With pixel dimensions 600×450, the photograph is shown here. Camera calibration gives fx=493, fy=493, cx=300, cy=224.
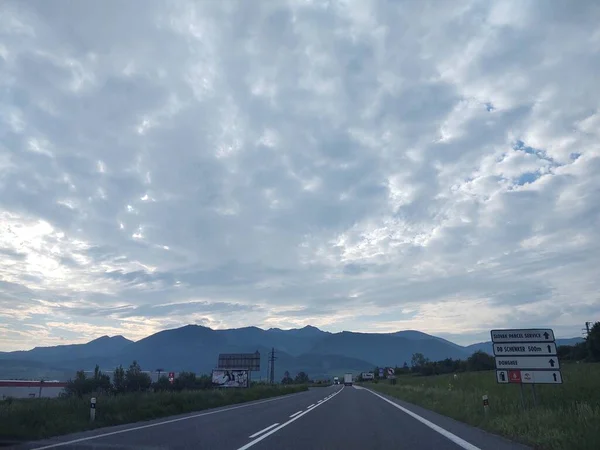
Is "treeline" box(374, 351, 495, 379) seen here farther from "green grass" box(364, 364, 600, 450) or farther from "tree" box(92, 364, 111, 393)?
"green grass" box(364, 364, 600, 450)

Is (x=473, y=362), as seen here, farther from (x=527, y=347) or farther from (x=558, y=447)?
(x=558, y=447)

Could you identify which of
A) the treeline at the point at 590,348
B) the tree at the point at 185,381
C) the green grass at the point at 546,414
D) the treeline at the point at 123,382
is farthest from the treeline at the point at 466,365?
the green grass at the point at 546,414

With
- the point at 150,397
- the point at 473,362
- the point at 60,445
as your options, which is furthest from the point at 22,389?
the point at 473,362

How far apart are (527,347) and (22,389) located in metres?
64.1

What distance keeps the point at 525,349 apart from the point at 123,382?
45742 millimetres

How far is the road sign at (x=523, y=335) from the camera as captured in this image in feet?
55.5

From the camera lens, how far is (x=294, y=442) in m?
11.6

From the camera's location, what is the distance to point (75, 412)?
17.7 metres

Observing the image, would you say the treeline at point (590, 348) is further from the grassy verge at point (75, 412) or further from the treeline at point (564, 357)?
the grassy verge at point (75, 412)

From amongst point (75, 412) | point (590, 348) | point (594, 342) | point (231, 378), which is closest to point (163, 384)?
point (231, 378)

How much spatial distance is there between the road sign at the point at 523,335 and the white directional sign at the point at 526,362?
1.92 feet

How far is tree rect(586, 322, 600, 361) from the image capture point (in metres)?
67.6

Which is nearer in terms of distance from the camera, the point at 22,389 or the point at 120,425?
the point at 120,425

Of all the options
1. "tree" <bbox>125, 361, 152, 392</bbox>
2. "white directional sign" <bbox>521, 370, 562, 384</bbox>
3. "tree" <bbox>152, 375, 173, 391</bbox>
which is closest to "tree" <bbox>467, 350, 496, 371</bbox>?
"tree" <bbox>152, 375, 173, 391</bbox>
